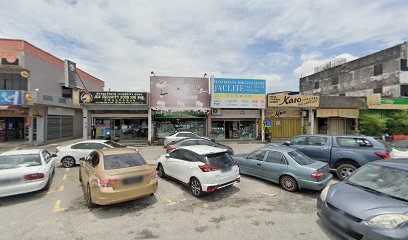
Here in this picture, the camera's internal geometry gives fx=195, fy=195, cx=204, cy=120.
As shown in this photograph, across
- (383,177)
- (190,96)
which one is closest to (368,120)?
(190,96)

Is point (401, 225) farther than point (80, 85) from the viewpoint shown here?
No

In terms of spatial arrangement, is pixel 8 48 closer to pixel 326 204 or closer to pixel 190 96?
pixel 190 96

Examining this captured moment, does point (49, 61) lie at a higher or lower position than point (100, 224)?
higher

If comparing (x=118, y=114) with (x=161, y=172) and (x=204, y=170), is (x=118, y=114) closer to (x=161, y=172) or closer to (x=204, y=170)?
(x=161, y=172)

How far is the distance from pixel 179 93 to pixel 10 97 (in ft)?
43.2

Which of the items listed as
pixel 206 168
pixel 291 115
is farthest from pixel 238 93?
pixel 206 168

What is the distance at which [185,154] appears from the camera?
684cm

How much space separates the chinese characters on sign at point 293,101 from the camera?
18938 millimetres

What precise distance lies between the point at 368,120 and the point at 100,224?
22.9 m

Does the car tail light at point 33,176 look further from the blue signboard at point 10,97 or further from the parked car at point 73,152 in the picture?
the blue signboard at point 10,97

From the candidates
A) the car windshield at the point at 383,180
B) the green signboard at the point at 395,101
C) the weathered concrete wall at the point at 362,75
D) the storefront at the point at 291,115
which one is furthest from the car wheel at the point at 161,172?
the weathered concrete wall at the point at 362,75

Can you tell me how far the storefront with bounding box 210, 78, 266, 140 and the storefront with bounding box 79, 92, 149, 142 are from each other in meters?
6.46

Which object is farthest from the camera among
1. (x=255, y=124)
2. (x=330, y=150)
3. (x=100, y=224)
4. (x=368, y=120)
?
(x=255, y=124)

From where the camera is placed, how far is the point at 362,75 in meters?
26.8
